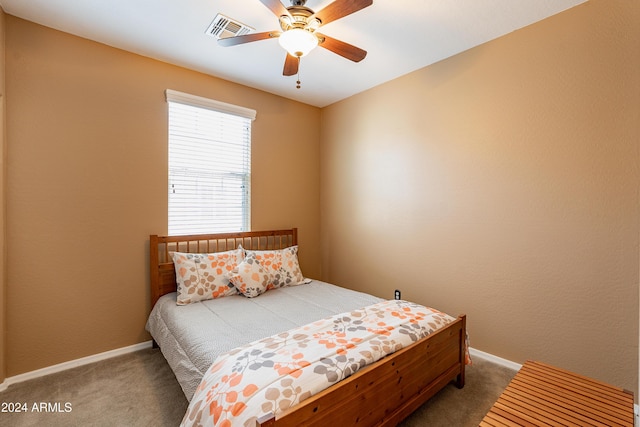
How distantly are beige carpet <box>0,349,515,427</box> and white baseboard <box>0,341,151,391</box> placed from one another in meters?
0.05

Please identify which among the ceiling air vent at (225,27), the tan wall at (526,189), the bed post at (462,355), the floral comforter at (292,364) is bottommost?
the bed post at (462,355)

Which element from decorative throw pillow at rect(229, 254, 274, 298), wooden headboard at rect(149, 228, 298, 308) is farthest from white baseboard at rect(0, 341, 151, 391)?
decorative throw pillow at rect(229, 254, 274, 298)

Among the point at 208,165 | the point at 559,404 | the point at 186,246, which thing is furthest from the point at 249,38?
the point at 559,404

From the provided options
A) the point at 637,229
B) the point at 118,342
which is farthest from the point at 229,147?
the point at 637,229

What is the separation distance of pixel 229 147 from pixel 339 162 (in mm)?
1400

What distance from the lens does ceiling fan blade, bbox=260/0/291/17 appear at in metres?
1.62

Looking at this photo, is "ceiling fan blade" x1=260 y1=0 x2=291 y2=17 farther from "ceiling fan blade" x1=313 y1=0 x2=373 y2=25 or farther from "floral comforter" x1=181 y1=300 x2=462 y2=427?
"floral comforter" x1=181 y1=300 x2=462 y2=427

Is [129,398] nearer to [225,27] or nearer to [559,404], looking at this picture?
[559,404]

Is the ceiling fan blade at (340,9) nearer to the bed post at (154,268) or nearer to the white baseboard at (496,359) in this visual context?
the bed post at (154,268)

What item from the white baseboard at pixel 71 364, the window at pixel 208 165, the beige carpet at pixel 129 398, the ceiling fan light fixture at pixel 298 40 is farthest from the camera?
the window at pixel 208 165

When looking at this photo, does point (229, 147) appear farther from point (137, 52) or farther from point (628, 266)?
point (628, 266)

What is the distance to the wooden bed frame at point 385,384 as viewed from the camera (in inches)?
49.1

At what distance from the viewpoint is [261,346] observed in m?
1.64

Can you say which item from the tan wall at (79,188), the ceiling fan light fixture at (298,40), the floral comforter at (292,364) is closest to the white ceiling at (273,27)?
the tan wall at (79,188)
